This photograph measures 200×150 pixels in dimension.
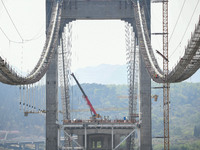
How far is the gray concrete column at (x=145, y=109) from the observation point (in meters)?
78.2

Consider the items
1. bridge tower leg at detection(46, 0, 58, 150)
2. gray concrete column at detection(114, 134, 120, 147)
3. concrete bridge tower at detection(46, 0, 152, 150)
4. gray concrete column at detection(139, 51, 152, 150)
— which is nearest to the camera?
bridge tower leg at detection(46, 0, 58, 150)

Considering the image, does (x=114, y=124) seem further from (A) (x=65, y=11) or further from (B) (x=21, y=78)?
(B) (x=21, y=78)

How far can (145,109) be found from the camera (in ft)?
260

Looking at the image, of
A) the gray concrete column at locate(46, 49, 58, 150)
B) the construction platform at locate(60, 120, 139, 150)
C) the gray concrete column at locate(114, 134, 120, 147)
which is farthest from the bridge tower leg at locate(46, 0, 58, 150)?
the gray concrete column at locate(114, 134, 120, 147)

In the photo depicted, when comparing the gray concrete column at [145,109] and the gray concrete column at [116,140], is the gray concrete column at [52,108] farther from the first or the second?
the gray concrete column at [116,140]

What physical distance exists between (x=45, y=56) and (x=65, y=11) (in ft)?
28.9

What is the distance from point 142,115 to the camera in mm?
78750

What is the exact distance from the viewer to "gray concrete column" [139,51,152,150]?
257ft

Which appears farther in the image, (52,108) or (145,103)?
(145,103)

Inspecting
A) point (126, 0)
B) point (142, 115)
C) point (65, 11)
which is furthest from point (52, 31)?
point (142, 115)

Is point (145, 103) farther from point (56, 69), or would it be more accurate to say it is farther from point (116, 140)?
point (56, 69)

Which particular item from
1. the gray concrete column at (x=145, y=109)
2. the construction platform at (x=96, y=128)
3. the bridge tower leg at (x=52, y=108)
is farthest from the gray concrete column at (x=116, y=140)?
the bridge tower leg at (x=52, y=108)

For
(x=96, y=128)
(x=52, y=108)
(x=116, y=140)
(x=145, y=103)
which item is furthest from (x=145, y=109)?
(x=52, y=108)

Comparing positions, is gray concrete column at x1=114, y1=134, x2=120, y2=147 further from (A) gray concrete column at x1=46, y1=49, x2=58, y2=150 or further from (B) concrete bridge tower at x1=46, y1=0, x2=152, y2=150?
(A) gray concrete column at x1=46, y1=49, x2=58, y2=150
